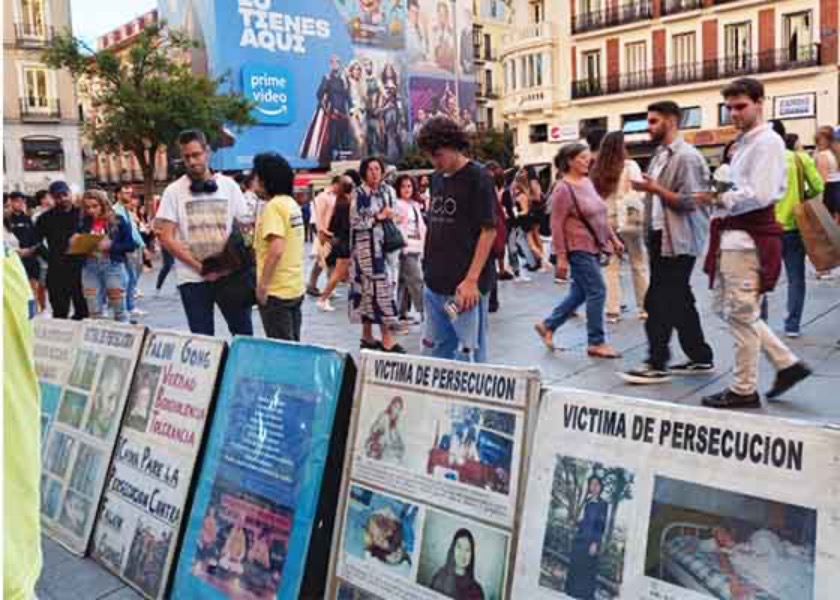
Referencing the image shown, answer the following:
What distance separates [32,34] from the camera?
46.3 meters

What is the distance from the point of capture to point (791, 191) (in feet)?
23.9

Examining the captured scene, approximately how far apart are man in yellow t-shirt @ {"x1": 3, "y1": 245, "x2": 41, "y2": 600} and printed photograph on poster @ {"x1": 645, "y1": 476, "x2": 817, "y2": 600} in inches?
53.6

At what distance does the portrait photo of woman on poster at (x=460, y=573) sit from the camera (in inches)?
97.1

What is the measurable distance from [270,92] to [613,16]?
19.7 m

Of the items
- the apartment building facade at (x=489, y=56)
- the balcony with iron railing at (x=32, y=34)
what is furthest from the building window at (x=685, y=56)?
the apartment building facade at (x=489, y=56)

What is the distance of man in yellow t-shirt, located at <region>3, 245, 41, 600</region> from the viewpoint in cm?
133

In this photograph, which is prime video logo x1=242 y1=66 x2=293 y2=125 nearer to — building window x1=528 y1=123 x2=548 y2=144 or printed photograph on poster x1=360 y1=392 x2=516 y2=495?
building window x1=528 y1=123 x2=548 y2=144

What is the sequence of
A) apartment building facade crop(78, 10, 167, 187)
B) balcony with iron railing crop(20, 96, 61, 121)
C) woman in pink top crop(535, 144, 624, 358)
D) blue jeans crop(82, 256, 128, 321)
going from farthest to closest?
apartment building facade crop(78, 10, 167, 187) → balcony with iron railing crop(20, 96, 61, 121) → blue jeans crop(82, 256, 128, 321) → woman in pink top crop(535, 144, 624, 358)

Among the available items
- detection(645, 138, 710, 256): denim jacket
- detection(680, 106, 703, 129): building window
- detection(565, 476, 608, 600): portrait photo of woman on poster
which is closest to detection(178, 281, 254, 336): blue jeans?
detection(645, 138, 710, 256): denim jacket

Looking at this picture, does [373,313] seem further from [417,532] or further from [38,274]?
[38,274]

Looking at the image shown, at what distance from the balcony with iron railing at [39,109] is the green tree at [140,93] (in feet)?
51.9

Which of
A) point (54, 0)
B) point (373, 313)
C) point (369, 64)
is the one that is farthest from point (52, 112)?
point (373, 313)

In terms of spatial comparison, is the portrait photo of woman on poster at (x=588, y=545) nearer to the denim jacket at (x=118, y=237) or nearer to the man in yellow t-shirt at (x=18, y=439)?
the man in yellow t-shirt at (x=18, y=439)

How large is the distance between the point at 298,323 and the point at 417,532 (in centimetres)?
302
